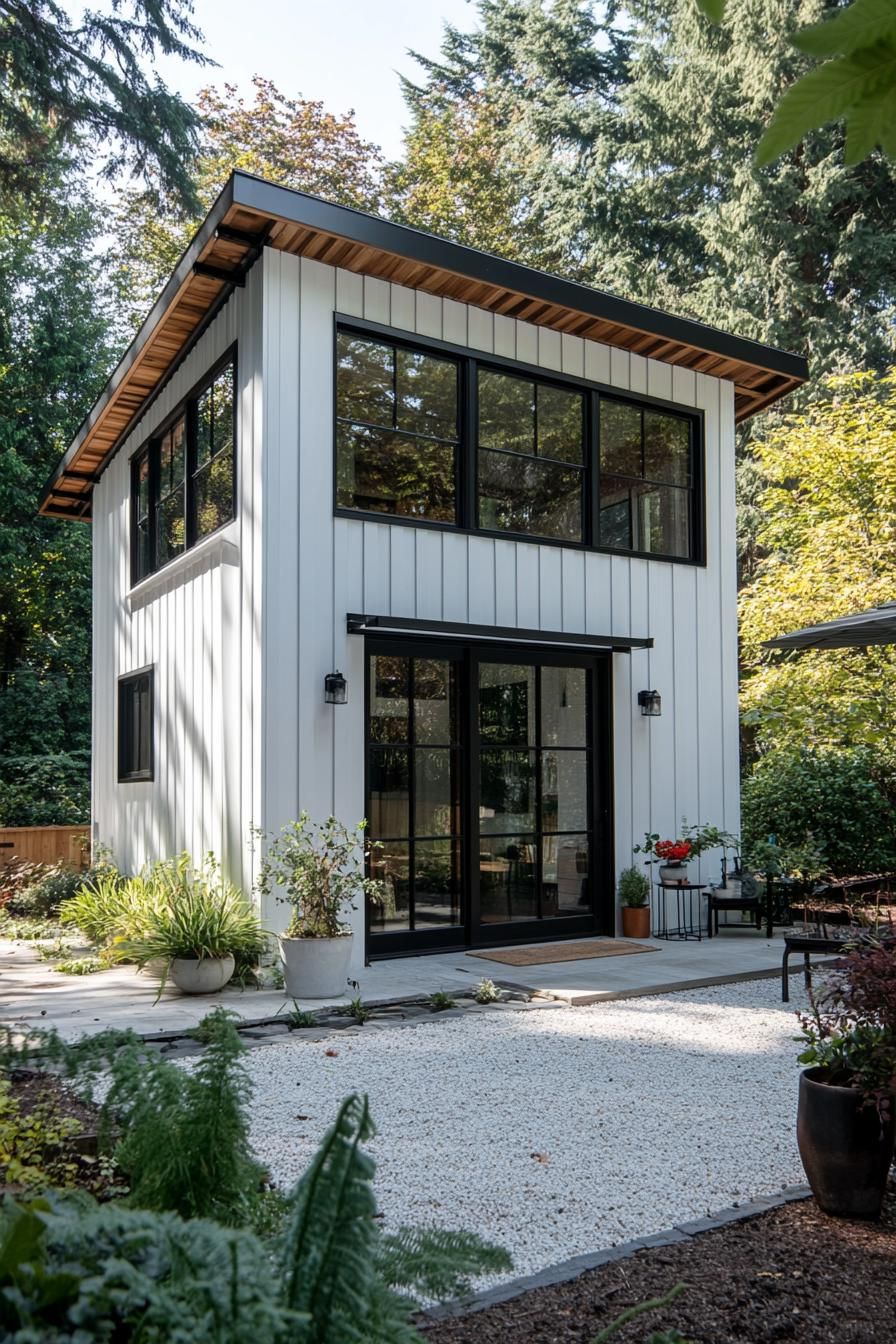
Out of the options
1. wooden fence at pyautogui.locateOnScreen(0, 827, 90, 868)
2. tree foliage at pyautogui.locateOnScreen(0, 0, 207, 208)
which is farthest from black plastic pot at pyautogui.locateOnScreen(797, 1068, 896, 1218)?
wooden fence at pyautogui.locateOnScreen(0, 827, 90, 868)

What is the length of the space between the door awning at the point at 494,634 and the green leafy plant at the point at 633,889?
180cm

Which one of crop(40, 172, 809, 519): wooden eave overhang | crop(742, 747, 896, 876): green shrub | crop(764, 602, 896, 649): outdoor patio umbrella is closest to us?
crop(764, 602, 896, 649): outdoor patio umbrella

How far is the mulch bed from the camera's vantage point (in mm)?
2420

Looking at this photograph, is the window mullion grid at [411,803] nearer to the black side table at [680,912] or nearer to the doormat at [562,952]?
the doormat at [562,952]

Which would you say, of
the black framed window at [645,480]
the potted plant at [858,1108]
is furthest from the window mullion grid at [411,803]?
the potted plant at [858,1108]

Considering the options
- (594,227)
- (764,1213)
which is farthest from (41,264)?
(764,1213)

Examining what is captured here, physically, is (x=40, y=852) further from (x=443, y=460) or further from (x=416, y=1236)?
(x=416, y=1236)

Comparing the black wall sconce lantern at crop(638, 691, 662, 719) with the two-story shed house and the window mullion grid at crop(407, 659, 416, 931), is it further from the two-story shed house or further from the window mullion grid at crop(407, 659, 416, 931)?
the window mullion grid at crop(407, 659, 416, 931)

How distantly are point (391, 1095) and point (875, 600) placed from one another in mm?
10009

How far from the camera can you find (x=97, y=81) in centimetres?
948

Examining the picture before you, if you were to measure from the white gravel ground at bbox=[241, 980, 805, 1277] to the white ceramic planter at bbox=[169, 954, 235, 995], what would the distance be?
1.14 meters

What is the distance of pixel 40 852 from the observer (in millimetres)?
12172

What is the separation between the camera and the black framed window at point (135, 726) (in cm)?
1006

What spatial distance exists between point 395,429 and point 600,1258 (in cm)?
599
